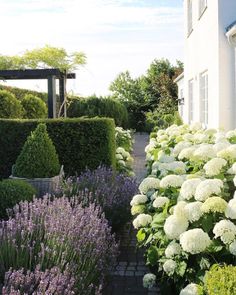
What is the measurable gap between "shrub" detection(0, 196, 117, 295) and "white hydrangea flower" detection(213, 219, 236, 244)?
0.91 meters

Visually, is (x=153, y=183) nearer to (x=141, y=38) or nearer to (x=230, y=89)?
(x=230, y=89)

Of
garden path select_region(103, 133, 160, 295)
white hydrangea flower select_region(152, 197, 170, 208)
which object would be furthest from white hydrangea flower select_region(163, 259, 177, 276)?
garden path select_region(103, 133, 160, 295)

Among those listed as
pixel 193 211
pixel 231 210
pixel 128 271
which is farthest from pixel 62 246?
pixel 128 271

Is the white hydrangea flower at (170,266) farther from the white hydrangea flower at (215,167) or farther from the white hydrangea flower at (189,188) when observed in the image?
the white hydrangea flower at (215,167)

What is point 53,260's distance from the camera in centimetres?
379

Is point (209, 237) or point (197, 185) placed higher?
point (197, 185)

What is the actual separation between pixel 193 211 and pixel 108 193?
113 inches

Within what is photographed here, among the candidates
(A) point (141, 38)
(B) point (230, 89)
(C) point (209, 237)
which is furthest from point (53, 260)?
(A) point (141, 38)

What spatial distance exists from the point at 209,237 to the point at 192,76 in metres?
12.3

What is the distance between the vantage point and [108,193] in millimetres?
6508

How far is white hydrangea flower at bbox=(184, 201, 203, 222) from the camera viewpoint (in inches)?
145

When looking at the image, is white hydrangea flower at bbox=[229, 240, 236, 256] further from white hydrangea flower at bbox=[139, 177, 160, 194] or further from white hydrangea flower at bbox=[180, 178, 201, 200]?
white hydrangea flower at bbox=[139, 177, 160, 194]

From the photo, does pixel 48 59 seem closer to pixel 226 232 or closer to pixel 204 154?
pixel 204 154

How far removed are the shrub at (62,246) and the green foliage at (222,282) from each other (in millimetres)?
973
